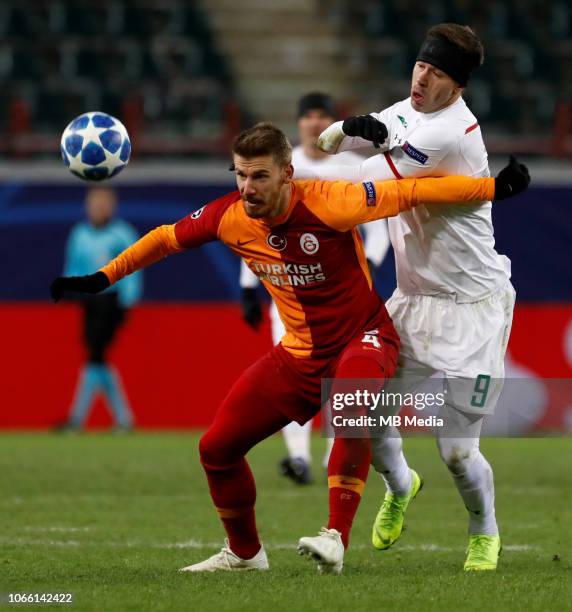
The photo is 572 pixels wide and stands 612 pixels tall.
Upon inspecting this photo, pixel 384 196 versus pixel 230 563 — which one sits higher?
pixel 384 196

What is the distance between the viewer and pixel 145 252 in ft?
20.4

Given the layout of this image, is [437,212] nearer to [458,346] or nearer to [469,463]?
[458,346]

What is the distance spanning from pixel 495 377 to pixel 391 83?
1387 centimetres

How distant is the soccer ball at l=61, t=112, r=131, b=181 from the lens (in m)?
6.84

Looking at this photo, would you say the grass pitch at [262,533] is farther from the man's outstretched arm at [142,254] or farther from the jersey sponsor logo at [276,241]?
the jersey sponsor logo at [276,241]

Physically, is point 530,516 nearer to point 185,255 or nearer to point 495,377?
point 495,377

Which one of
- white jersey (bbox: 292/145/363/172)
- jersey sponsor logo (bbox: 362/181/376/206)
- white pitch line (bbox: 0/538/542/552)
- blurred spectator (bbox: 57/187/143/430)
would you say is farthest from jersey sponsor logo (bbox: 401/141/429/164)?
blurred spectator (bbox: 57/187/143/430)

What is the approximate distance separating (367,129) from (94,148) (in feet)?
4.85

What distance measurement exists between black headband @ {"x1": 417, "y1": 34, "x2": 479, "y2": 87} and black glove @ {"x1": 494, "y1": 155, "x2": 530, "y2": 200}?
1.57 feet

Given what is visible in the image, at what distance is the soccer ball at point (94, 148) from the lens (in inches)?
269

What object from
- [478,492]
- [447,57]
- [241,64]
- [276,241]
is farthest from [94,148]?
[241,64]

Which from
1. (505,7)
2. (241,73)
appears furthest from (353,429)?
(505,7)

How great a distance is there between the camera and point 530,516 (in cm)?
831

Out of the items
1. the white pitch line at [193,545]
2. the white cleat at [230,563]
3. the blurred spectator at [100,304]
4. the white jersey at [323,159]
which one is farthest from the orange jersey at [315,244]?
the blurred spectator at [100,304]
